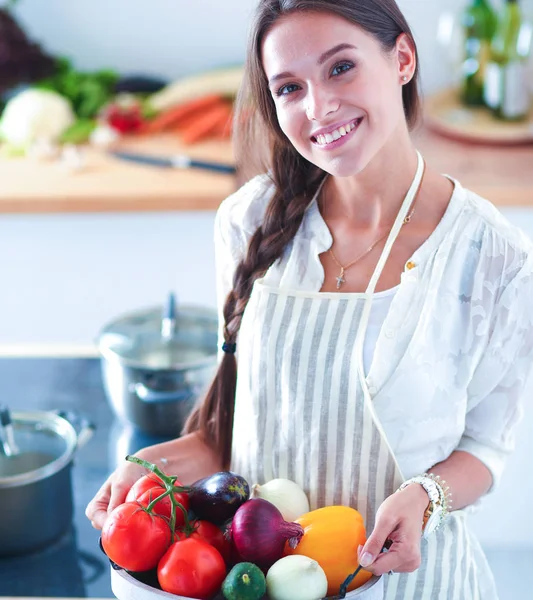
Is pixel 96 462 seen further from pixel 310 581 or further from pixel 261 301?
pixel 310 581

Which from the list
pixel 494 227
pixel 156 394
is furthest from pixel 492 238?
pixel 156 394

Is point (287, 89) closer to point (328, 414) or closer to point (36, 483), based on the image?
point (328, 414)

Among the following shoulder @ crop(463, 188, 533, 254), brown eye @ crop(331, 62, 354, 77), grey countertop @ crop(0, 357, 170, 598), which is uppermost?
brown eye @ crop(331, 62, 354, 77)

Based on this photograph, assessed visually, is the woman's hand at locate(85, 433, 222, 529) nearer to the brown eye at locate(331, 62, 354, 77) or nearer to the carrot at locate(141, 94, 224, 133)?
the brown eye at locate(331, 62, 354, 77)

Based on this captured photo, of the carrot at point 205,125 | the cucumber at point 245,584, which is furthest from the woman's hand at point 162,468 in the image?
the carrot at point 205,125

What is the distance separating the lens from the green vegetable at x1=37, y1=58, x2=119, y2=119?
2.73 meters

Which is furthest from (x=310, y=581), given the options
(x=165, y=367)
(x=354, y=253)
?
(x=165, y=367)

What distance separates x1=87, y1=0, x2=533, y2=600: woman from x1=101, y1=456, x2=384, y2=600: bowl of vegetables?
2.7 inches

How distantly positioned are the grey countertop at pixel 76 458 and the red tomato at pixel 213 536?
0.96 ft

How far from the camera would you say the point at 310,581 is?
2.83 ft

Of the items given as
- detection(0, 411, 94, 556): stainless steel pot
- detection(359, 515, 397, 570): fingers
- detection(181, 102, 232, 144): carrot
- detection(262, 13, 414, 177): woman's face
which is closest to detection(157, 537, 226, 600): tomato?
detection(359, 515, 397, 570): fingers

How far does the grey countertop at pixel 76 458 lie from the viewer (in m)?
1.17

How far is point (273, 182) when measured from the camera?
1241 millimetres

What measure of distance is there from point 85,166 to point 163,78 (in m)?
0.55
